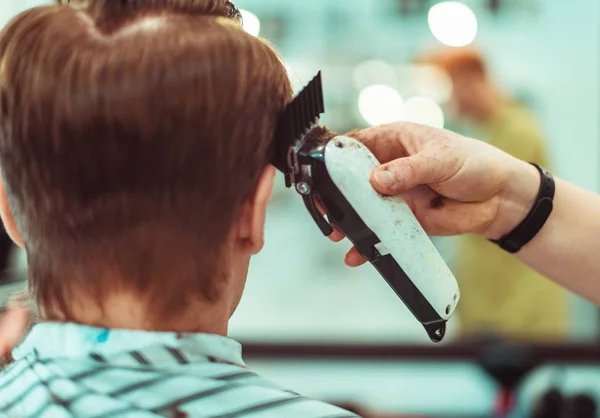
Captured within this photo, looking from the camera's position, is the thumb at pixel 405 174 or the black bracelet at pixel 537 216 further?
the black bracelet at pixel 537 216

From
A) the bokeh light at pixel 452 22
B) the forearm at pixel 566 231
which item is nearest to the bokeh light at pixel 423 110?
the bokeh light at pixel 452 22

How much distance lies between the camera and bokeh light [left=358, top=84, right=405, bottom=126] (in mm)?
3811

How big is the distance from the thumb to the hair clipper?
0.03ft

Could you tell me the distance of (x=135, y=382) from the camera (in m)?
0.68

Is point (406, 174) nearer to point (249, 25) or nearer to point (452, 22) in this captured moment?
point (249, 25)

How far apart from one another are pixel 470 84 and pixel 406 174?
2091 mm

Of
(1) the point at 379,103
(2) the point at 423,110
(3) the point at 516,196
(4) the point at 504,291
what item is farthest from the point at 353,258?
(1) the point at 379,103

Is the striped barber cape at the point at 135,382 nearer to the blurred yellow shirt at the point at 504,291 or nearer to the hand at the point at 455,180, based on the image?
the hand at the point at 455,180

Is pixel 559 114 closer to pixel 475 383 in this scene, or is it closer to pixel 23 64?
pixel 475 383

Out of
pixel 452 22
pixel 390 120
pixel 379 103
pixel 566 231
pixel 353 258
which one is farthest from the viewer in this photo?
pixel 379 103

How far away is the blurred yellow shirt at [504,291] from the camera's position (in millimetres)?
2836

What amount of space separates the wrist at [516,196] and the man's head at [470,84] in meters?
1.79

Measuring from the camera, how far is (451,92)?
2992 mm

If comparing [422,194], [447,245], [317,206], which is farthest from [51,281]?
[447,245]
